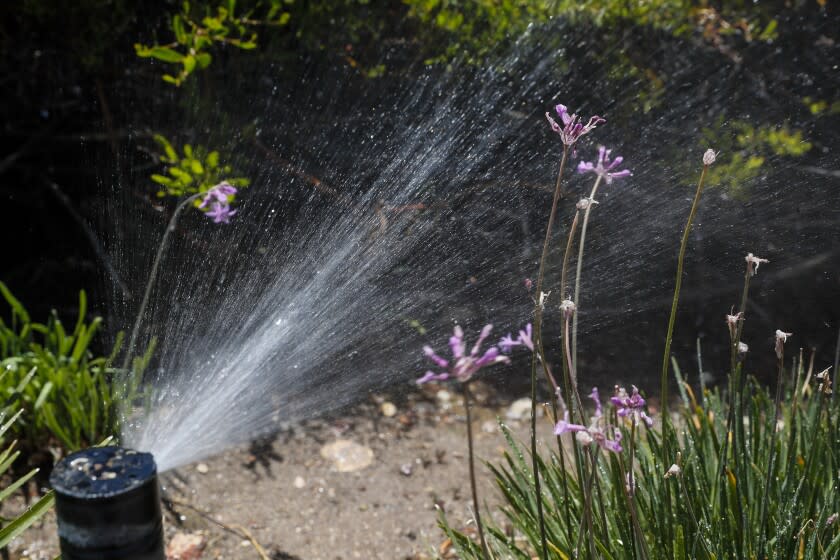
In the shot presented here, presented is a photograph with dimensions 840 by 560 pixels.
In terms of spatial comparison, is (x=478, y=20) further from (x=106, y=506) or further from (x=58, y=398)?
(x=106, y=506)

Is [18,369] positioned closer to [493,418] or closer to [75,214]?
[75,214]

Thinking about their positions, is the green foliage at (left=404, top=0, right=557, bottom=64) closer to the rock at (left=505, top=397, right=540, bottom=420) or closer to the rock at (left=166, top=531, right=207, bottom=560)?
the rock at (left=505, top=397, right=540, bottom=420)

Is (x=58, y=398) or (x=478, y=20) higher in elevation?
(x=478, y=20)

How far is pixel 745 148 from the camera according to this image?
311 cm

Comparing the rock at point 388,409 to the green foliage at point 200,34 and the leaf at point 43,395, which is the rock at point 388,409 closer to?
the leaf at point 43,395

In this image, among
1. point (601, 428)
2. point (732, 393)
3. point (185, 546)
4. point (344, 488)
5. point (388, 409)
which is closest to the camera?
point (601, 428)

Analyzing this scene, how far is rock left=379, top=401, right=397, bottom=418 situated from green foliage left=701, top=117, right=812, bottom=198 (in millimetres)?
1418

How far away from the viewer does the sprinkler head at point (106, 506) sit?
108 centimetres

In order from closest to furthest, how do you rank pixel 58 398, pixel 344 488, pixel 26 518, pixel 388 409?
pixel 26 518
pixel 58 398
pixel 344 488
pixel 388 409

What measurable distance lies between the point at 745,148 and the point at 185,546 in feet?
7.78

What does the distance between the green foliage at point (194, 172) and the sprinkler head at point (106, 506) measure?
161cm

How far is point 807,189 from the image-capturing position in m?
3.55

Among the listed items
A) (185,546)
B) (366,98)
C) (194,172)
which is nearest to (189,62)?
(194,172)

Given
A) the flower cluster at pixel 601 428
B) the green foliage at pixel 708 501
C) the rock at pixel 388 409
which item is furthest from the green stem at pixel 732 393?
the rock at pixel 388 409
